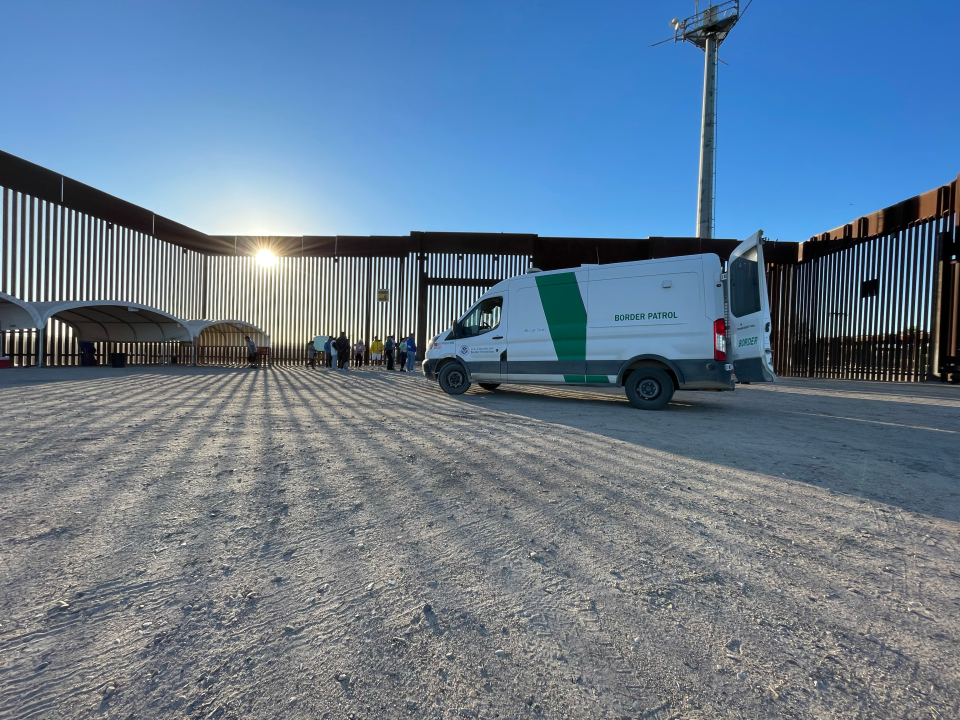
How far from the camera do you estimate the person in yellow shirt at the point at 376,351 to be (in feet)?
68.6

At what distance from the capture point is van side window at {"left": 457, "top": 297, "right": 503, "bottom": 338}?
8586mm

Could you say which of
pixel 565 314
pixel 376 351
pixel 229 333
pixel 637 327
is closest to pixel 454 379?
pixel 565 314

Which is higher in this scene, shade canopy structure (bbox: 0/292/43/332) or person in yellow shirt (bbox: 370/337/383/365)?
shade canopy structure (bbox: 0/292/43/332)

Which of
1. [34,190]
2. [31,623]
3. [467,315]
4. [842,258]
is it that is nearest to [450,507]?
[31,623]

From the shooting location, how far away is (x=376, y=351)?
20984 millimetres

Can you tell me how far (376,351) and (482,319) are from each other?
519 inches

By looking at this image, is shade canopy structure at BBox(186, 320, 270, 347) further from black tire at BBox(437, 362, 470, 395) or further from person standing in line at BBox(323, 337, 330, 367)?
black tire at BBox(437, 362, 470, 395)

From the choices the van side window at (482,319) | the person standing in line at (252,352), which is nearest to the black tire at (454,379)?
the van side window at (482,319)

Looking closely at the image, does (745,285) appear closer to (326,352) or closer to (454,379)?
(454,379)

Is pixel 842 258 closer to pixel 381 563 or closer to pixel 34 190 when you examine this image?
pixel 381 563

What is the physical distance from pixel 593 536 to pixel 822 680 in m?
1.08

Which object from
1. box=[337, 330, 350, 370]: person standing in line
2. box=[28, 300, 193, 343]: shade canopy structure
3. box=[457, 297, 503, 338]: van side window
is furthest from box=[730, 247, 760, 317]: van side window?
box=[28, 300, 193, 343]: shade canopy structure

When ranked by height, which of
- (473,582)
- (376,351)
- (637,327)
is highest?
(637,327)

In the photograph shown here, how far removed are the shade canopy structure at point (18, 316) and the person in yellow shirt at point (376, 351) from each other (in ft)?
38.7
